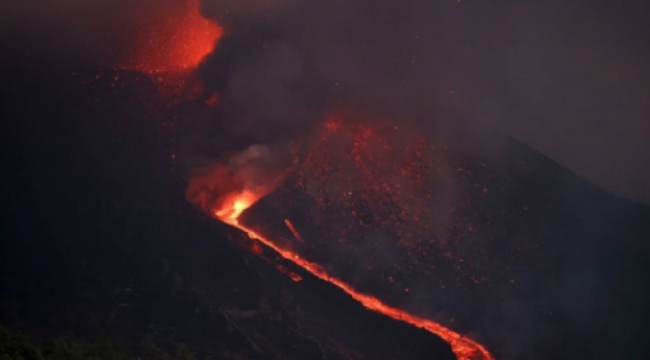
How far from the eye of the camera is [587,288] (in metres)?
9.62

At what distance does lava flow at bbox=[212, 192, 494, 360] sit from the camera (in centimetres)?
834

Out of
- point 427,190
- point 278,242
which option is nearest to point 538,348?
point 427,190

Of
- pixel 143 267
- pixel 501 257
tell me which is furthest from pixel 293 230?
pixel 501 257

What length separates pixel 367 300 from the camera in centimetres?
869

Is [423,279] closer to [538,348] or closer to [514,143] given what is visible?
[538,348]

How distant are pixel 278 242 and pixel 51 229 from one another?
405 cm

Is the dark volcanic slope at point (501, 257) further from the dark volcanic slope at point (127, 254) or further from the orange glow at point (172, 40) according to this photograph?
the orange glow at point (172, 40)

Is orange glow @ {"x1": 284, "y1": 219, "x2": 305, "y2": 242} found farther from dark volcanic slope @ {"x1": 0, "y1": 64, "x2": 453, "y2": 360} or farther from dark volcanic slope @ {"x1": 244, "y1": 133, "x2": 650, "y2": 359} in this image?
dark volcanic slope @ {"x1": 0, "y1": 64, "x2": 453, "y2": 360}

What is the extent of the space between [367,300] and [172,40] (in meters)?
6.60

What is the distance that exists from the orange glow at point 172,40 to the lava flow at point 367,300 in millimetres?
3127

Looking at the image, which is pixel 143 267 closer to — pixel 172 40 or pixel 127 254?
pixel 127 254

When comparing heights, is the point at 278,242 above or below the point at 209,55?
below

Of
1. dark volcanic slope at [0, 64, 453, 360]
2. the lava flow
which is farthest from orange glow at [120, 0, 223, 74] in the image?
the lava flow

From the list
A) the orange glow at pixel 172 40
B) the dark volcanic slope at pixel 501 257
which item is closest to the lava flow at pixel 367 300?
the dark volcanic slope at pixel 501 257
